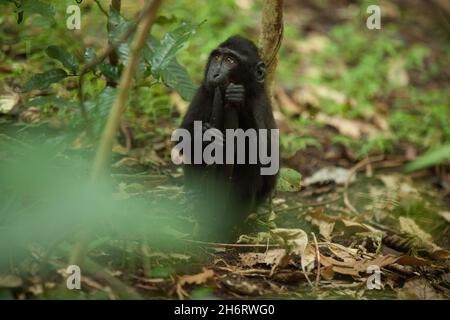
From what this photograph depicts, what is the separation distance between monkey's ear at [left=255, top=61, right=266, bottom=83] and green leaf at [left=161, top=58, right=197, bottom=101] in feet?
1.81

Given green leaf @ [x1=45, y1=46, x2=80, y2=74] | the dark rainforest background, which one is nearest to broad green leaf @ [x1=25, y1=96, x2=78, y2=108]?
the dark rainforest background

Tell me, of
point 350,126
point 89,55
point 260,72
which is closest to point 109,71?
point 89,55

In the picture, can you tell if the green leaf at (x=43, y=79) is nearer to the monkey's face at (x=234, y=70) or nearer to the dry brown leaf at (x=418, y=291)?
the monkey's face at (x=234, y=70)

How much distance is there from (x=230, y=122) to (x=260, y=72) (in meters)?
0.58

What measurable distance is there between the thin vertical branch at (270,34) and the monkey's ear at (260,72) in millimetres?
228

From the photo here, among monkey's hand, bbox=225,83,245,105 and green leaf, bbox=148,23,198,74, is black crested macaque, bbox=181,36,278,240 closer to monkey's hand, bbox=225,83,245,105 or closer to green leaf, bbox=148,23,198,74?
monkey's hand, bbox=225,83,245,105

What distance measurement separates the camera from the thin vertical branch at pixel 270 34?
4973 millimetres

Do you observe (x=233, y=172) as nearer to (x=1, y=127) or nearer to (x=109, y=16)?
(x=109, y=16)

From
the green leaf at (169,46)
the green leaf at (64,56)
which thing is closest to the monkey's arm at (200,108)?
the green leaf at (169,46)

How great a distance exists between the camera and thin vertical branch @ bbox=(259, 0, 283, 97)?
16.3 ft

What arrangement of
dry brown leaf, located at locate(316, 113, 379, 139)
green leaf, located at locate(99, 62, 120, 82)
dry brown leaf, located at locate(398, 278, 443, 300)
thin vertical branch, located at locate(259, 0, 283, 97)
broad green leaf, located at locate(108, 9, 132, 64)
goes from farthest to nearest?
dry brown leaf, located at locate(316, 113, 379, 139) → thin vertical branch, located at locate(259, 0, 283, 97) → green leaf, located at locate(99, 62, 120, 82) → broad green leaf, located at locate(108, 9, 132, 64) → dry brown leaf, located at locate(398, 278, 443, 300)

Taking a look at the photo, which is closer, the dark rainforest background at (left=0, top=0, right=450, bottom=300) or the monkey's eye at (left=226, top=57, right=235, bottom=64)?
the dark rainforest background at (left=0, top=0, right=450, bottom=300)

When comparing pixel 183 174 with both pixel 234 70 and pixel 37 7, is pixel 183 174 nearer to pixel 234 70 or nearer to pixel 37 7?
pixel 234 70
